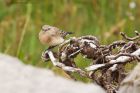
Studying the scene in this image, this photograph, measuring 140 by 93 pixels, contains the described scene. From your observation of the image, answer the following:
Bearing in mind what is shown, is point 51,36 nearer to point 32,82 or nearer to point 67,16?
point 32,82

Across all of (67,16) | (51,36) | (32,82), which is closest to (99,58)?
(51,36)

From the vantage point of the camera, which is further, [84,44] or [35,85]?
[84,44]

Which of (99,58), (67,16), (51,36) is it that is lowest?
(99,58)

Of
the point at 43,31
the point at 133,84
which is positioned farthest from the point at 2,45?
Result: the point at 133,84

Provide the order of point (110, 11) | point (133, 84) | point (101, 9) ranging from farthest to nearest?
Answer: 1. point (110, 11)
2. point (101, 9)
3. point (133, 84)

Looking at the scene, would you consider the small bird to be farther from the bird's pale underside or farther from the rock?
the rock

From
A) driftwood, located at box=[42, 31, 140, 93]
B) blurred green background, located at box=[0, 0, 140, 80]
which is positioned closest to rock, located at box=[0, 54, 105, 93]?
driftwood, located at box=[42, 31, 140, 93]

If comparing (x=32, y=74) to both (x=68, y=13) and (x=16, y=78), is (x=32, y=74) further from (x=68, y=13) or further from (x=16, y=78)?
(x=68, y=13)
